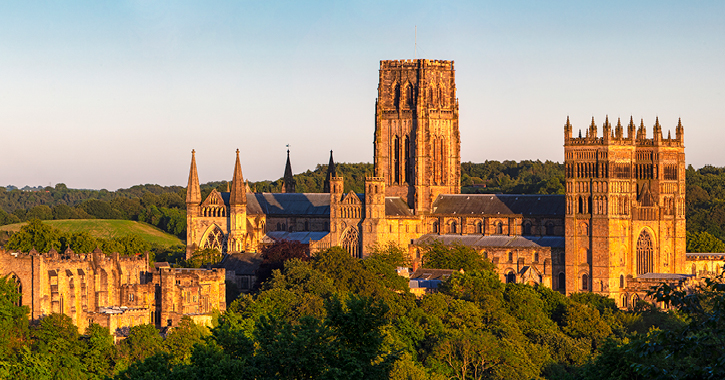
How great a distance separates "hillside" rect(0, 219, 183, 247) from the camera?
17175 centimetres

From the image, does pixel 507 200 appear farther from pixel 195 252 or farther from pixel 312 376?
pixel 312 376

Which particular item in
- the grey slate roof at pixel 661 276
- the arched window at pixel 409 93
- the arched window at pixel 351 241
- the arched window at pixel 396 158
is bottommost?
the grey slate roof at pixel 661 276

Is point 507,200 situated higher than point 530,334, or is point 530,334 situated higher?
point 507,200

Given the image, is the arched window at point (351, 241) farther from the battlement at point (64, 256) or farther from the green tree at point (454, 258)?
the battlement at point (64, 256)

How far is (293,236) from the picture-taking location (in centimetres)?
11375

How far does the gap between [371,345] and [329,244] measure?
69530 millimetres

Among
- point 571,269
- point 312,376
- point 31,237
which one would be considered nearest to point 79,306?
point 31,237

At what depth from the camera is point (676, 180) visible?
102 m

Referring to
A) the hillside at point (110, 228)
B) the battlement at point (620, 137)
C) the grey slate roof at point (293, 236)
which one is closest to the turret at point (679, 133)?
the battlement at point (620, 137)

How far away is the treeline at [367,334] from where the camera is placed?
1503 inches

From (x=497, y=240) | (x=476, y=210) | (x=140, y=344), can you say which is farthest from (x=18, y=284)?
(x=476, y=210)

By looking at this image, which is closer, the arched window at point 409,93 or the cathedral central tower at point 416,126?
the cathedral central tower at point 416,126

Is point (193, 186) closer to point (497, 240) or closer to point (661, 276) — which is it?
point (497, 240)

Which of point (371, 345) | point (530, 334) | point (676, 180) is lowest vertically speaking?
point (530, 334)
